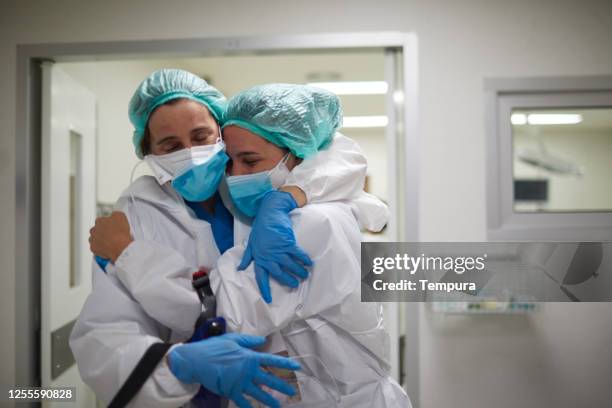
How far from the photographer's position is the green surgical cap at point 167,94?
89cm

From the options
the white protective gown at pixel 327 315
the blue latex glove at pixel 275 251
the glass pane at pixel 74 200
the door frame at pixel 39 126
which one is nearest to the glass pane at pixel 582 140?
the door frame at pixel 39 126

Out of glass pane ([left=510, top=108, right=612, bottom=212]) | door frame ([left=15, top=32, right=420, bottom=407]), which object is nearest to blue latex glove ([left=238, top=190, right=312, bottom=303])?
door frame ([left=15, top=32, right=420, bottom=407])

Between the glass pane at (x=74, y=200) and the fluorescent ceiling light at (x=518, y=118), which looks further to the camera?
the glass pane at (x=74, y=200)

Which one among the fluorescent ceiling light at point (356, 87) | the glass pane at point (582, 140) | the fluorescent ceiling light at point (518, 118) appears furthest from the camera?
the fluorescent ceiling light at point (356, 87)

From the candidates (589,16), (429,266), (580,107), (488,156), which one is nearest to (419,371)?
(429,266)

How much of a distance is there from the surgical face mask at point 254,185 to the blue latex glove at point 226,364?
0.27 metres

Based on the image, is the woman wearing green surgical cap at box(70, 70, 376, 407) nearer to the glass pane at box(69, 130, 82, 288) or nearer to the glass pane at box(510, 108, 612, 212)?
the glass pane at box(69, 130, 82, 288)

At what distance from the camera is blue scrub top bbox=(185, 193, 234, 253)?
939 millimetres

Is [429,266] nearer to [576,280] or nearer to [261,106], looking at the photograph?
[576,280]

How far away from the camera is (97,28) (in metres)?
1.28

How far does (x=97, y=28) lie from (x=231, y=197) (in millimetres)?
817

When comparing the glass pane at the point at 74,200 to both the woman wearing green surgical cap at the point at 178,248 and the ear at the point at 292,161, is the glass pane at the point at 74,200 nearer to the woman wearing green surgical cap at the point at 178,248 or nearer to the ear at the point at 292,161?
the woman wearing green surgical cap at the point at 178,248

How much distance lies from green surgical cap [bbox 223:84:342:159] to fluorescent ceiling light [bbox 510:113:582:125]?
67 centimetres

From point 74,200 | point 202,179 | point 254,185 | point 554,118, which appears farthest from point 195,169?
point 554,118
